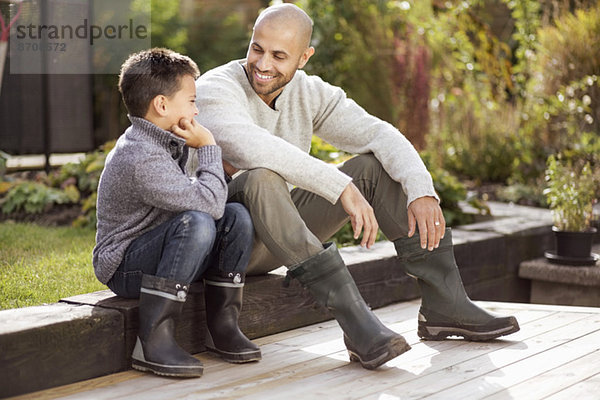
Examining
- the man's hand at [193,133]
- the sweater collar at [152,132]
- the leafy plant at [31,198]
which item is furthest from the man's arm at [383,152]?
the leafy plant at [31,198]

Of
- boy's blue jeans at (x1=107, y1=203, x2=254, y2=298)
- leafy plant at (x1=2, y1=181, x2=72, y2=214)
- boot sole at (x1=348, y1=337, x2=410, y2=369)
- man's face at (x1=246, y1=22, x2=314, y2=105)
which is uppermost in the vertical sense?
man's face at (x1=246, y1=22, x2=314, y2=105)

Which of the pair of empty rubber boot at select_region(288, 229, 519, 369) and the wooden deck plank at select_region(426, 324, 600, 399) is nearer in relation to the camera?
the wooden deck plank at select_region(426, 324, 600, 399)

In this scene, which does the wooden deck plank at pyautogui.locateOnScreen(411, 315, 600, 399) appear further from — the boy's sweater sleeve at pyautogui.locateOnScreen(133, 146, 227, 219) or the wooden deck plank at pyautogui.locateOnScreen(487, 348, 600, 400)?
the boy's sweater sleeve at pyautogui.locateOnScreen(133, 146, 227, 219)

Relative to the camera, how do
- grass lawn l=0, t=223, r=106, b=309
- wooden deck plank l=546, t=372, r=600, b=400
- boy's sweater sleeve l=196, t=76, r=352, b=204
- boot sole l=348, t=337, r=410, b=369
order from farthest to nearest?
grass lawn l=0, t=223, r=106, b=309 → boy's sweater sleeve l=196, t=76, r=352, b=204 → boot sole l=348, t=337, r=410, b=369 → wooden deck plank l=546, t=372, r=600, b=400

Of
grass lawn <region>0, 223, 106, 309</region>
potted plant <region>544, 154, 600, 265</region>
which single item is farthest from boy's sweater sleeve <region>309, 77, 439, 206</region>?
potted plant <region>544, 154, 600, 265</region>

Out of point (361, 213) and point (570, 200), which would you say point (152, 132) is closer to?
point (361, 213)

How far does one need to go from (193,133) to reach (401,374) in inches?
35.7

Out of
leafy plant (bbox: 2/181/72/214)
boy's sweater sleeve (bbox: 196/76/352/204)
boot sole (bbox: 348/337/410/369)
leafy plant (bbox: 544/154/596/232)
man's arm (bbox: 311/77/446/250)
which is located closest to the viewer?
boot sole (bbox: 348/337/410/369)

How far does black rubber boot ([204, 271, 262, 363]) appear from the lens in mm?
2496

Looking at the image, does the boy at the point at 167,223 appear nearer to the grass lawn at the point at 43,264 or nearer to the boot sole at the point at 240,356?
the boot sole at the point at 240,356

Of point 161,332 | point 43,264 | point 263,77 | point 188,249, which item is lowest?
point 161,332

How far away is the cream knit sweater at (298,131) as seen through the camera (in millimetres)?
2506

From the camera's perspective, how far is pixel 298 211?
9.02ft

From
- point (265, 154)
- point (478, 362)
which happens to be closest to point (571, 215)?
point (478, 362)
